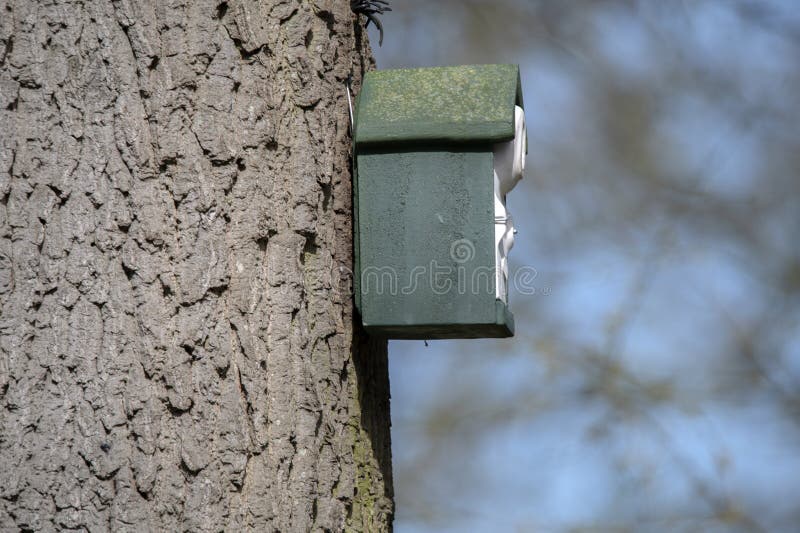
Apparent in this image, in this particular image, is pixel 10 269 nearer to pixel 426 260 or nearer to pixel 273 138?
pixel 273 138

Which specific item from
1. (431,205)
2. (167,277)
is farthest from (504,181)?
(167,277)

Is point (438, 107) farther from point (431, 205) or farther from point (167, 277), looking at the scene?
point (167, 277)

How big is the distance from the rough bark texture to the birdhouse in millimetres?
70

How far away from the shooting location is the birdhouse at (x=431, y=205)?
162cm

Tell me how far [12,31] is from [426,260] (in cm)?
72

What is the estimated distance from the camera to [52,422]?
138cm

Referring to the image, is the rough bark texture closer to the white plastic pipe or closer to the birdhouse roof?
the birdhouse roof

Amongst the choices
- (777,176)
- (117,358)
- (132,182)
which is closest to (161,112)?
(132,182)

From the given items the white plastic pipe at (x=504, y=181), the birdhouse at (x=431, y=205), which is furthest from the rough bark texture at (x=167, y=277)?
the white plastic pipe at (x=504, y=181)

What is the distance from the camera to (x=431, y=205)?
5.41 ft

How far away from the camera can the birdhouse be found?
5.33 feet

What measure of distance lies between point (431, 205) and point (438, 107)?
0.53ft

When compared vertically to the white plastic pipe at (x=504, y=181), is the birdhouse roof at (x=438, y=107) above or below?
above

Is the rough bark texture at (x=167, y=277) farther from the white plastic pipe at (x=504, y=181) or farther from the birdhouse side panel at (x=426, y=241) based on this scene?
the white plastic pipe at (x=504, y=181)
